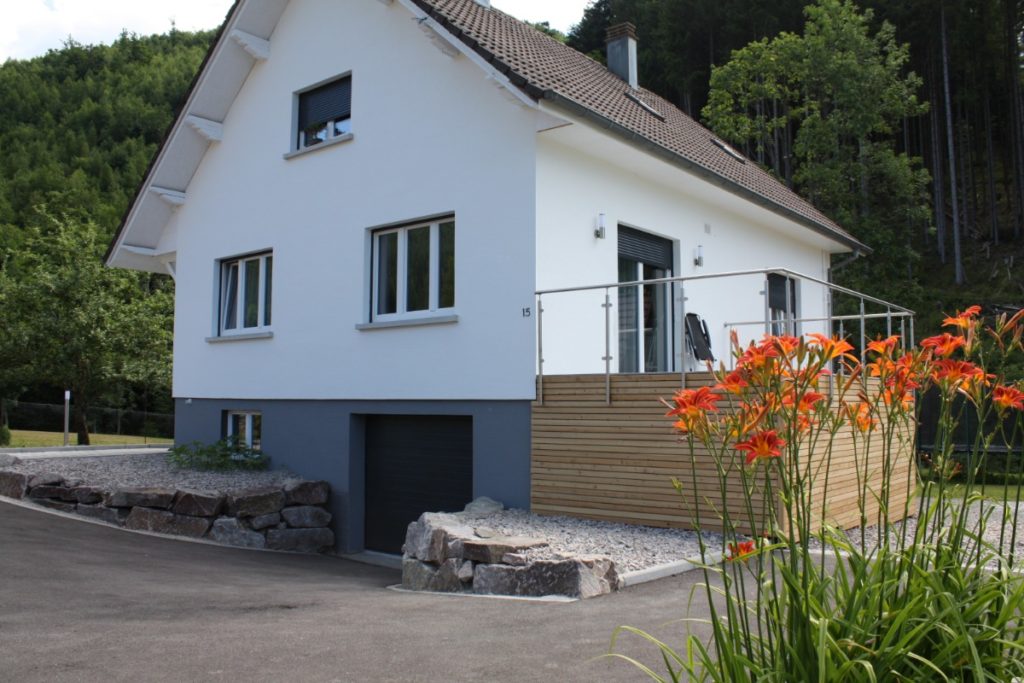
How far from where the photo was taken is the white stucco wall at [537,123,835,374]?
9.61 m

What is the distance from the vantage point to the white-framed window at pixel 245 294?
13.4 meters

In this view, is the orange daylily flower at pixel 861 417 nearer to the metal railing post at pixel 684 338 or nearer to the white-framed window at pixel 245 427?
the metal railing post at pixel 684 338

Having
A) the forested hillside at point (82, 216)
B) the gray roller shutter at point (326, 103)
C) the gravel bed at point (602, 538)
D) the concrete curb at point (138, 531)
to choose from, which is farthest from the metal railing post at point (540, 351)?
the forested hillside at point (82, 216)

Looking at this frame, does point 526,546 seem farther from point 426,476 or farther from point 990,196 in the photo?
point 990,196

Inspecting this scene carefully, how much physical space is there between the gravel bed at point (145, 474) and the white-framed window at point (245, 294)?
7.84 feet

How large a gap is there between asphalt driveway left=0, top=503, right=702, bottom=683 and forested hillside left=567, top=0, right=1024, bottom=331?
21333mm

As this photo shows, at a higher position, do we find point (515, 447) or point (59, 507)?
point (515, 447)

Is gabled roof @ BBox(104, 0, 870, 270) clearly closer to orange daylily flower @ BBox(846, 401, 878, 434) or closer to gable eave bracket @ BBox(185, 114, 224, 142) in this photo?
gable eave bracket @ BBox(185, 114, 224, 142)

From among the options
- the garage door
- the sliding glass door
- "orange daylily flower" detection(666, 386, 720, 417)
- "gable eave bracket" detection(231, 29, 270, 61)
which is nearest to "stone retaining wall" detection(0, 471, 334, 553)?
the garage door

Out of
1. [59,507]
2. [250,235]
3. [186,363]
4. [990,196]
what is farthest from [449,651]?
[990,196]

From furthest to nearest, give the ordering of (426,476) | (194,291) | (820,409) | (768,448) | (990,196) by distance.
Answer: (990,196) < (194,291) < (426,476) < (820,409) < (768,448)

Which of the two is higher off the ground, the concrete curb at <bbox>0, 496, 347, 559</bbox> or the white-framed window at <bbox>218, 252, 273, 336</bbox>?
the white-framed window at <bbox>218, 252, 273, 336</bbox>

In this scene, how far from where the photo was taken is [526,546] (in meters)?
6.74

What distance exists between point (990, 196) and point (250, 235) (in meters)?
30.4
